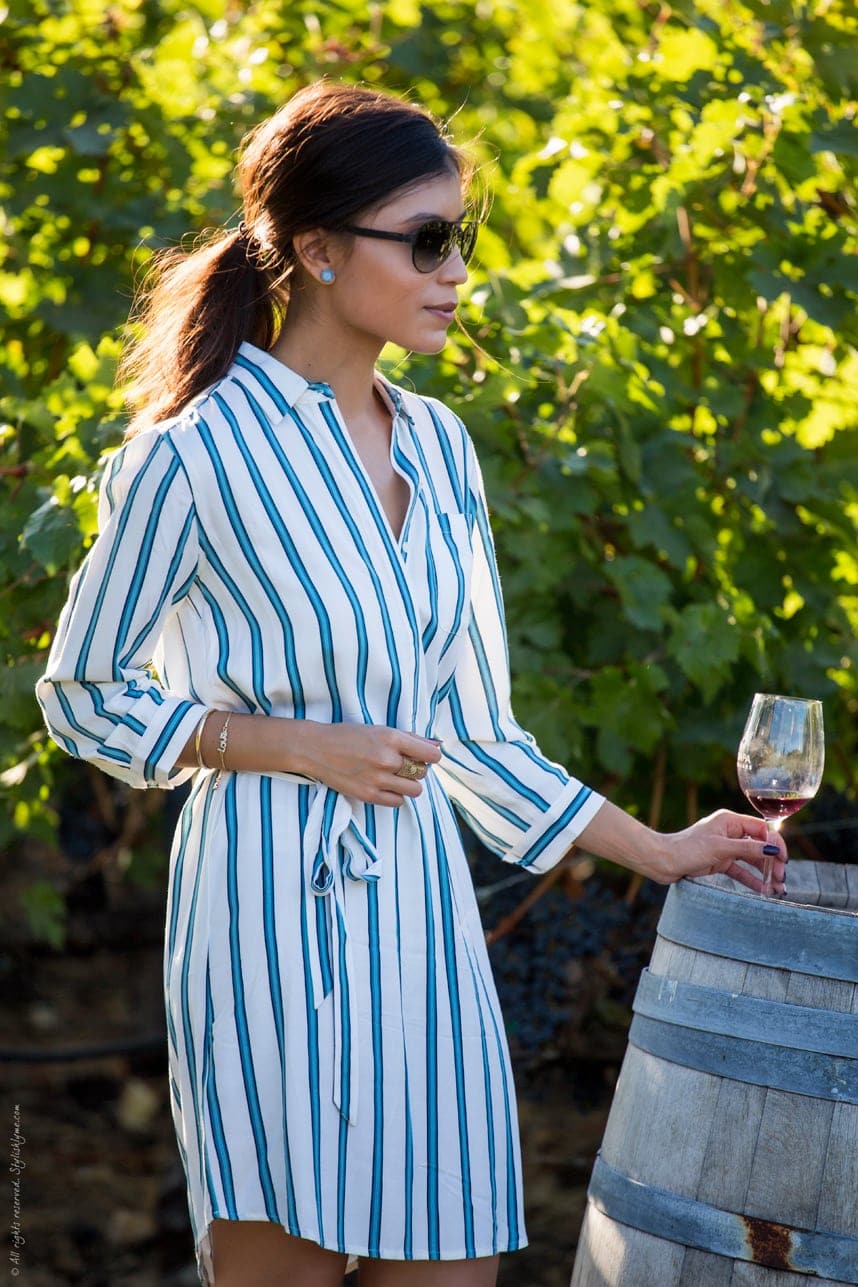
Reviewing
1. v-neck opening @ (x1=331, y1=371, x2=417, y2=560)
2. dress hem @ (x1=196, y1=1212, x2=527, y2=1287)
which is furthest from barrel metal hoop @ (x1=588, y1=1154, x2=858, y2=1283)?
v-neck opening @ (x1=331, y1=371, x2=417, y2=560)

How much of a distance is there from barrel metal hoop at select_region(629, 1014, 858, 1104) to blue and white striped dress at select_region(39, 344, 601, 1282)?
22 centimetres

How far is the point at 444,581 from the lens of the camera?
1928mm

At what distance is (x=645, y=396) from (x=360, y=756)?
1.57 metres

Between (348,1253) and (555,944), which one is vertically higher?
(348,1253)

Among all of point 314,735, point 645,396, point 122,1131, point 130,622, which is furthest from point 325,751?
point 122,1131

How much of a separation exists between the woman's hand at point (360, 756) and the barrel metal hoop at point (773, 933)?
39cm

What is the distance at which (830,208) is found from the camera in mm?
3527

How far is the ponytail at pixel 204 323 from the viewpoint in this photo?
1964 millimetres

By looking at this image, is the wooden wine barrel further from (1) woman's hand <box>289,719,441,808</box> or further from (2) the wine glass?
(1) woman's hand <box>289,719,441,808</box>

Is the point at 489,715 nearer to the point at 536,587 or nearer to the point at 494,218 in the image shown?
the point at 536,587

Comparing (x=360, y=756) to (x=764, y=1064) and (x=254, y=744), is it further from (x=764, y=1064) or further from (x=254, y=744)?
(x=764, y=1064)

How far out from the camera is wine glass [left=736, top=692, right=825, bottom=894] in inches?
→ 77.0

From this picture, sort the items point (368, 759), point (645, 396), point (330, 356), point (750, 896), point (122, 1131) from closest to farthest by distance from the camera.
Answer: point (368, 759)
point (750, 896)
point (330, 356)
point (645, 396)
point (122, 1131)

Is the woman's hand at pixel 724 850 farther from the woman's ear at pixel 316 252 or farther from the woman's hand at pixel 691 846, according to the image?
the woman's ear at pixel 316 252
